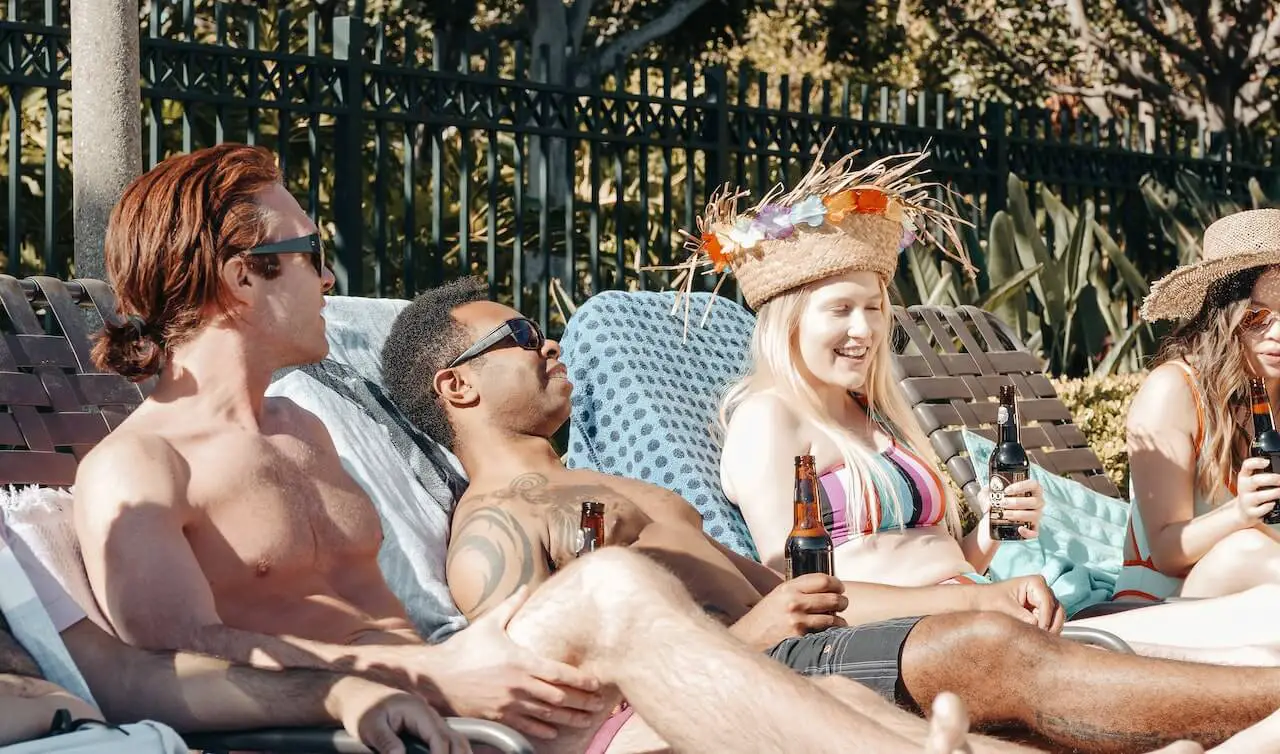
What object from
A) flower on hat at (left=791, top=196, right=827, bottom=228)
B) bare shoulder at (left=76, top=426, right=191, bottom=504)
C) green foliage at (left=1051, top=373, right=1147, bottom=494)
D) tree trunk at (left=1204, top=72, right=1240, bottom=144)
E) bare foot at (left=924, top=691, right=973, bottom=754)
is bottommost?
green foliage at (left=1051, top=373, right=1147, bottom=494)

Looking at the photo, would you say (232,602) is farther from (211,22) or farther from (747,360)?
(211,22)

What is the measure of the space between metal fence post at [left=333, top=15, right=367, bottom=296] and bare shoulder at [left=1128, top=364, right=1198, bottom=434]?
13.4 feet

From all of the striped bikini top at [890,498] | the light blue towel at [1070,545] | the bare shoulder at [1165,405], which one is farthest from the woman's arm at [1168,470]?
the striped bikini top at [890,498]

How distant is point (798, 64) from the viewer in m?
23.5

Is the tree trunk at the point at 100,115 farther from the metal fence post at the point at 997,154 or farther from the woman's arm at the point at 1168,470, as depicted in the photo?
the metal fence post at the point at 997,154

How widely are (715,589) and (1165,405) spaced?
1623 millimetres

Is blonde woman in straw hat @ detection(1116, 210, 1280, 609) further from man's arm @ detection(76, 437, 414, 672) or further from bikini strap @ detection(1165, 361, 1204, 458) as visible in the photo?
man's arm @ detection(76, 437, 414, 672)

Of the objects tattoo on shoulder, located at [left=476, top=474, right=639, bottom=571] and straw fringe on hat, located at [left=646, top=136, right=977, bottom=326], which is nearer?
tattoo on shoulder, located at [left=476, top=474, right=639, bottom=571]

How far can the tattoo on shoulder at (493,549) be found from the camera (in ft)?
13.3

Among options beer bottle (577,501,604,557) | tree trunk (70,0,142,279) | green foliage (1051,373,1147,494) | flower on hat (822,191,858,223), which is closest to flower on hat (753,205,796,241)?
flower on hat (822,191,858,223)

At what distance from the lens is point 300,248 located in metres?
3.75

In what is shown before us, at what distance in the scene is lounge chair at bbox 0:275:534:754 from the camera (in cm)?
377

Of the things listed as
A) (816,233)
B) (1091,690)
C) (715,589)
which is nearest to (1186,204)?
(816,233)

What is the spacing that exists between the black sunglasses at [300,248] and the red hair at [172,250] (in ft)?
0.06
